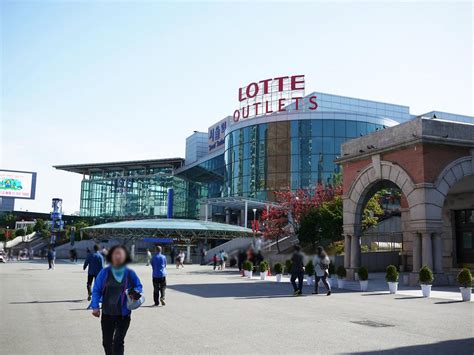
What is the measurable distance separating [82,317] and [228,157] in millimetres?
62815

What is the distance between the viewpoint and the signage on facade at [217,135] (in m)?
87.2

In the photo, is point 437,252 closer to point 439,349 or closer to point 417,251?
point 417,251

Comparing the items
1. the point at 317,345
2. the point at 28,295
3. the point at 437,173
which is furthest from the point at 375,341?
the point at 437,173

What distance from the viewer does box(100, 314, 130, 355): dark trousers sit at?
6.79 meters

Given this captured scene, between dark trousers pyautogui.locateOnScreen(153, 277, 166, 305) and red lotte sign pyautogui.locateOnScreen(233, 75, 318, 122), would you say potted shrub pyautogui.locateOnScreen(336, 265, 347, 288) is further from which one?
red lotte sign pyautogui.locateOnScreen(233, 75, 318, 122)

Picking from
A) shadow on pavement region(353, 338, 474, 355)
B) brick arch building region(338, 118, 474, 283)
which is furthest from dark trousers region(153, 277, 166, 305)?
brick arch building region(338, 118, 474, 283)

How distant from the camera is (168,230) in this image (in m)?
55.6

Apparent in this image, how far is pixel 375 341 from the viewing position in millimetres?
10062

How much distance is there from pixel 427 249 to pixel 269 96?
5137 centimetres

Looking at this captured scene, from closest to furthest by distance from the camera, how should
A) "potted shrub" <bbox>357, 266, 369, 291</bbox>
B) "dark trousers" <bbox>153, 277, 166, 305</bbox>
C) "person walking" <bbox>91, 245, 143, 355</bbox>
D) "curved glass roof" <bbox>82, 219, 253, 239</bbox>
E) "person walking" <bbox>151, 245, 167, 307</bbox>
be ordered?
"person walking" <bbox>91, 245, 143, 355</bbox>
"person walking" <bbox>151, 245, 167, 307</bbox>
"dark trousers" <bbox>153, 277, 166, 305</bbox>
"potted shrub" <bbox>357, 266, 369, 291</bbox>
"curved glass roof" <bbox>82, 219, 253, 239</bbox>

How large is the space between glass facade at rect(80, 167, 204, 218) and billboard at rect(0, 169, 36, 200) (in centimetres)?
1798

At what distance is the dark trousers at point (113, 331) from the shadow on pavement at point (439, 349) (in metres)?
4.71

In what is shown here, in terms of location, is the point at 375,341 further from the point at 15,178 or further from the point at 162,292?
the point at 15,178

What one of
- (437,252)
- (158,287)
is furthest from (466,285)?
(158,287)
